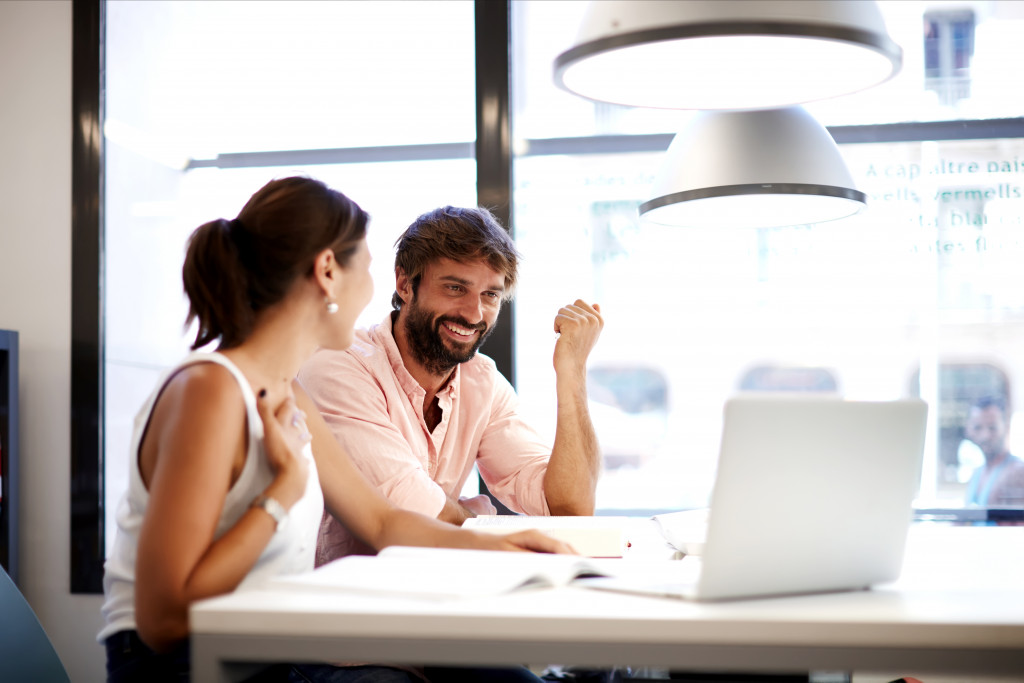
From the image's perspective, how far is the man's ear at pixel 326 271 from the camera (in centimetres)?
142

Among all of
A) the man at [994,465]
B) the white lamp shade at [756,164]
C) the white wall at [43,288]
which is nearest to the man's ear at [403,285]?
the white lamp shade at [756,164]

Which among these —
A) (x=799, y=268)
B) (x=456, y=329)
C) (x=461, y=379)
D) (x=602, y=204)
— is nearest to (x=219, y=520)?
(x=456, y=329)

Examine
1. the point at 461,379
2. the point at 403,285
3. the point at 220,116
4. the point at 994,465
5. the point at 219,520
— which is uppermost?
the point at 220,116

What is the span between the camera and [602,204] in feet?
9.59

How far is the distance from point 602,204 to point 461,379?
92 cm

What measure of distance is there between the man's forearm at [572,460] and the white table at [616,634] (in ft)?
3.70

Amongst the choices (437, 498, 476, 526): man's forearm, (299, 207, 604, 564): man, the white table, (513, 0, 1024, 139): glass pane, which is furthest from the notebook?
(513, 0, 1024, 139): glass pane

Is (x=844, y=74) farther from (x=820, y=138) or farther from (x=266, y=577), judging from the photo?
(x=266, y=577)

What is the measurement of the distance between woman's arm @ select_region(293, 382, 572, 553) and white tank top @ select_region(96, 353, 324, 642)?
26 cm

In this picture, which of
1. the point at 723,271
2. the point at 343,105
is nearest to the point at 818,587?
the point at 723,271

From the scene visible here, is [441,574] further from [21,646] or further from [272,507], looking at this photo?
[21,646]

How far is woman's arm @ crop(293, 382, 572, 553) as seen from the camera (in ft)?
5.04

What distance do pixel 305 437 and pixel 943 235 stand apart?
214cm

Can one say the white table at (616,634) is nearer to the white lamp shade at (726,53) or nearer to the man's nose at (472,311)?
the white lamp shade at (726,53)
